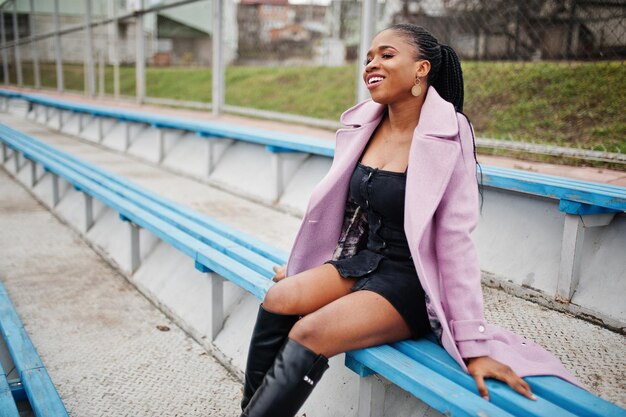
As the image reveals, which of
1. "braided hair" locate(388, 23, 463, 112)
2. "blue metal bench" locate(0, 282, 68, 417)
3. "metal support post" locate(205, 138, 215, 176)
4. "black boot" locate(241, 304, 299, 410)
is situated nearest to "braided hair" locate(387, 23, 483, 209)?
"braided hair" locate(388, 23, 463, 112)

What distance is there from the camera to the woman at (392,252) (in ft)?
5.59

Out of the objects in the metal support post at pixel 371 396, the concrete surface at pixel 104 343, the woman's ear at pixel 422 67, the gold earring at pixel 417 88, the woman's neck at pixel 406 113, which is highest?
the woman's ear at pixel 422 67

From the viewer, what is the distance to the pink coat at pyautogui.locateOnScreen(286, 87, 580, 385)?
1650 millimetres

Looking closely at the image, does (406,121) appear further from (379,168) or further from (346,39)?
(346,39)

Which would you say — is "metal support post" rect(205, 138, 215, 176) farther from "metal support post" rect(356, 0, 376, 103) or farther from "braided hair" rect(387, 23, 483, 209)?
"braided hair" rect(387, 23, 483, 209)

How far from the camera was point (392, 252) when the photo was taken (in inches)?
77.8

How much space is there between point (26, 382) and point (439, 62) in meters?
1.99

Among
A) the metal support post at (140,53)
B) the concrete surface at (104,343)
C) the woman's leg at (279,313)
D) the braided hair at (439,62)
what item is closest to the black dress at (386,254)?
the woman's leg at (279,313)

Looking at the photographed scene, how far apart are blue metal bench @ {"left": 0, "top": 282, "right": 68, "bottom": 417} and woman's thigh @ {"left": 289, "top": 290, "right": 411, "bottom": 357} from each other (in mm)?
1031

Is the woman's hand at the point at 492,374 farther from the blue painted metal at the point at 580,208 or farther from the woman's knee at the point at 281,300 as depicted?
the blue painted metal at the point at 580,208

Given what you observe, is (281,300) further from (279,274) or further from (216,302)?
(216,302)

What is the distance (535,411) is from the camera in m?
1.40

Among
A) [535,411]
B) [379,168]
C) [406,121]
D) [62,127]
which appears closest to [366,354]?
[535,411]

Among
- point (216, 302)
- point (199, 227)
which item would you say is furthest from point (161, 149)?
point (216, 302)
